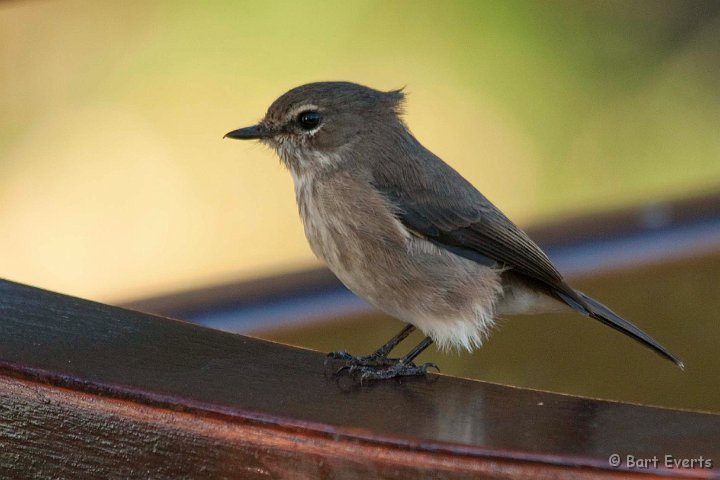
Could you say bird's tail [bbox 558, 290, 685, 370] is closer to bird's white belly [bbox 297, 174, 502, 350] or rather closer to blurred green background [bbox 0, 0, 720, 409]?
bird's white belly [bbox 297, 174, 502, 350]

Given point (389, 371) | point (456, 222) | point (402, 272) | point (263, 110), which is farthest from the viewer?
point (263, 110)

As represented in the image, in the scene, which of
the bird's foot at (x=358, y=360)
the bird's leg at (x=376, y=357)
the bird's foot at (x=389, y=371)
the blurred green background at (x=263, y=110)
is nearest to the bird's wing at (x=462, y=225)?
the bird's leg at (x=376, y=357)

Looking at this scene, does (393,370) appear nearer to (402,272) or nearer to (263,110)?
(402,272)

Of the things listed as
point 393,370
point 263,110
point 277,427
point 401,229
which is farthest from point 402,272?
point 263,110

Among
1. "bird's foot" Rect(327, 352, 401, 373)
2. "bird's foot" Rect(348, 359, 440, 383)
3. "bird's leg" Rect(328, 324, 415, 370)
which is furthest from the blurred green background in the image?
"bird's foot" Rect(348, 359, 440, 383)

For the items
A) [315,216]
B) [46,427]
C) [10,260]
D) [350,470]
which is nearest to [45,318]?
[46,427]

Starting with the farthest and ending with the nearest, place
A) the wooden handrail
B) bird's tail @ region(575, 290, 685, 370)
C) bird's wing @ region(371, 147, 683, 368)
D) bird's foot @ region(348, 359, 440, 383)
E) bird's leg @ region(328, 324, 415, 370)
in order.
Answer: bird's wing @ region(371, 147, 683, 368)
bird's tail @ region(575, 290, 685, 370)
bird's leg @ region(328, 324, 415, 370)
bird's foot @ region(348, 359, 440, 383)
the wooden handrail

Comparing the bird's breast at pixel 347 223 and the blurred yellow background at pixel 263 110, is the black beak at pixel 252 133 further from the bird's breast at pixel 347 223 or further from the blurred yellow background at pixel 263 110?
the blurred yellow background at pixel 263 110
